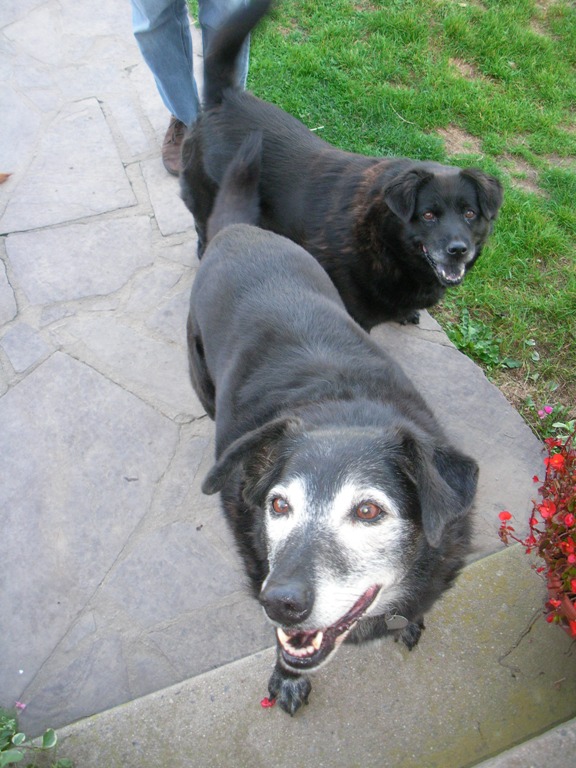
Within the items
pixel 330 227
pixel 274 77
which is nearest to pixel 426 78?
pixel 274 77

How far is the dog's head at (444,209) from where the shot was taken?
121 inches

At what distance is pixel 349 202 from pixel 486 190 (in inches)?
28.1

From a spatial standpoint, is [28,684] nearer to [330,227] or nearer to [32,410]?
[32,410]

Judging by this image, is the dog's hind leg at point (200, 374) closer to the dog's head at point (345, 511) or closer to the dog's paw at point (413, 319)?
the dog's head at point (345, 511)

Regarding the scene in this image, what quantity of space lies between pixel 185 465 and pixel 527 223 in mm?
2671

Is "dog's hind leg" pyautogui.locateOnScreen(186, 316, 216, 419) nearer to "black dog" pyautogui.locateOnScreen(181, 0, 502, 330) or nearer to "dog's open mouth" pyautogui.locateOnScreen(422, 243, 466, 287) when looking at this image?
"black dog" pyautogui.locateOnScreen(181, 0, 502, 330)

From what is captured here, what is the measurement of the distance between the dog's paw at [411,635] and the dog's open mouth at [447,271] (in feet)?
5.62

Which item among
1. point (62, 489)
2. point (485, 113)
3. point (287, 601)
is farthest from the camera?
point (485, 113)

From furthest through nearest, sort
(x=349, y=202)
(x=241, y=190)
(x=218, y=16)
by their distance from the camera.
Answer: (x=218, y=16), (x=349, y=202), (x=241, y=190)

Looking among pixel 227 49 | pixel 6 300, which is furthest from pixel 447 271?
pixel 6 300

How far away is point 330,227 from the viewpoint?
11.1ft

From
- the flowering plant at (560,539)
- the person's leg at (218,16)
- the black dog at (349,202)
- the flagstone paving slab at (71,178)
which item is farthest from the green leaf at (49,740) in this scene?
the person's leg at (218,16)

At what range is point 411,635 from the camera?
2.26m

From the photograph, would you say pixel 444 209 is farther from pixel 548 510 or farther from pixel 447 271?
pixel 548 510
